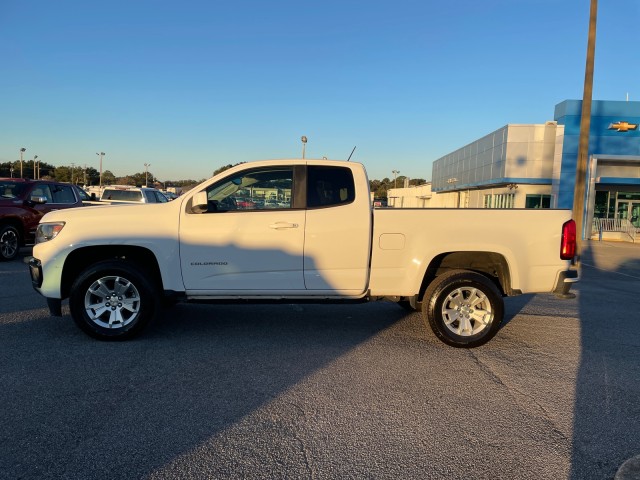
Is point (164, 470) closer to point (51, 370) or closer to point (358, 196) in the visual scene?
point (51, 370)

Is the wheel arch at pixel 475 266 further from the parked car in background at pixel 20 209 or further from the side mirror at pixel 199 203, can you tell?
the parked car in background at pixel 20 209

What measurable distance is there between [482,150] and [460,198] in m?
10.1

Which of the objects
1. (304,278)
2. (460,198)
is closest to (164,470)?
(304,278)

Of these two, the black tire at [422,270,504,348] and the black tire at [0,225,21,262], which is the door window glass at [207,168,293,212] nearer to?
the black tire at [422,270,504,348]

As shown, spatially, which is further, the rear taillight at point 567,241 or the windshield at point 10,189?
the windshield at point 10,189

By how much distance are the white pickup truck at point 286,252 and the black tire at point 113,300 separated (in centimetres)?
1

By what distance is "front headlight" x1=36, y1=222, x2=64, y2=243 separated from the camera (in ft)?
18.6

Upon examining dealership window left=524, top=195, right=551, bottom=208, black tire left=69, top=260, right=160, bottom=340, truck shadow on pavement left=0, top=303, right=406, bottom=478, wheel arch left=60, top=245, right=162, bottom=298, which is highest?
dealership window left=524, top=195, right=551, bottom=208

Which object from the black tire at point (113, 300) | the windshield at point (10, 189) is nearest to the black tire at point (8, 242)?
the windshield at point (10, 189)

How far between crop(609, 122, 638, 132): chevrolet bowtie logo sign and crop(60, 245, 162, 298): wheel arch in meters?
30.9

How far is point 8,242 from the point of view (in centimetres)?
1169

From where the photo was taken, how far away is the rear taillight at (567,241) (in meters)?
5.80

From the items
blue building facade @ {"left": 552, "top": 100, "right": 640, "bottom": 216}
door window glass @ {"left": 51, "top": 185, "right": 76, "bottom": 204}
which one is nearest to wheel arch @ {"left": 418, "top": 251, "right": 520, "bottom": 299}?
door window glass @ {"left": 51, "top": 185, "right": 76, "bottom": 204}

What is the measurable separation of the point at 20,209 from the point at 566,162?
96.6 ft
